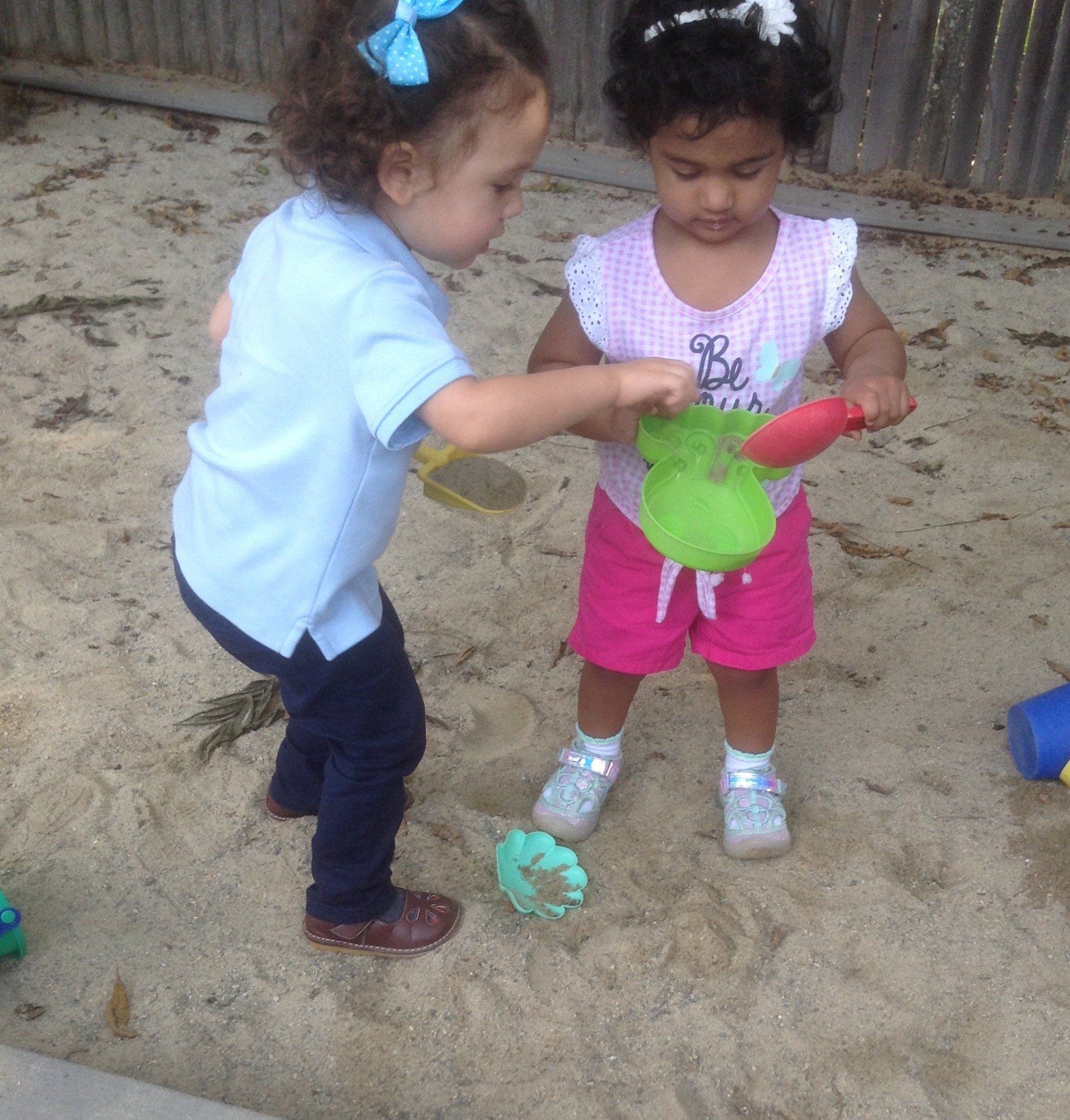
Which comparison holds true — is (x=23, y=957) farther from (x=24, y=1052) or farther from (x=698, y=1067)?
(x=698, y=1067)

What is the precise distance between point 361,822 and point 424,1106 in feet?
1.33

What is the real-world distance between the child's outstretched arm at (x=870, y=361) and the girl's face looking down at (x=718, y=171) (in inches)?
9.1

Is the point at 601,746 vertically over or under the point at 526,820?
over

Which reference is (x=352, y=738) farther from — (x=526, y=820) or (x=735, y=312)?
(x=735, y=312)

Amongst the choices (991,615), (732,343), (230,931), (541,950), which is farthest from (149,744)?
(991,615)

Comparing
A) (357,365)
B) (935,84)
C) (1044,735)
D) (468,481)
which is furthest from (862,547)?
(935,84)

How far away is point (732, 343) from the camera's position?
183cm

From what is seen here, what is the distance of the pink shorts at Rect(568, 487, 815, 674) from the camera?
199cm

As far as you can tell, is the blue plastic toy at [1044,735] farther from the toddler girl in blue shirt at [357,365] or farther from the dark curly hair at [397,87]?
the dark curly hair at [397,87]

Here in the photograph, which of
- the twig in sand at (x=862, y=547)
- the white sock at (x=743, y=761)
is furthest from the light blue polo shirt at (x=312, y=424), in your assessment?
the twig in sand at (x=862, y=547)

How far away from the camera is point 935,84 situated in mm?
4938

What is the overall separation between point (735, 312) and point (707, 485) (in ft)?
0.85

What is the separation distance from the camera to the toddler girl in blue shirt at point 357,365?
4.50 ft

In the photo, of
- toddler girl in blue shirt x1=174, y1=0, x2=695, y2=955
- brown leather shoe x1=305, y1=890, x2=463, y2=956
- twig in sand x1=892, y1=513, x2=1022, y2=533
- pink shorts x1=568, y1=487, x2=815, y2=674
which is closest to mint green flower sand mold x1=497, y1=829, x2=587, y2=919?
brown leather shoe x1=305, y1=890, x2=463, y2=956
